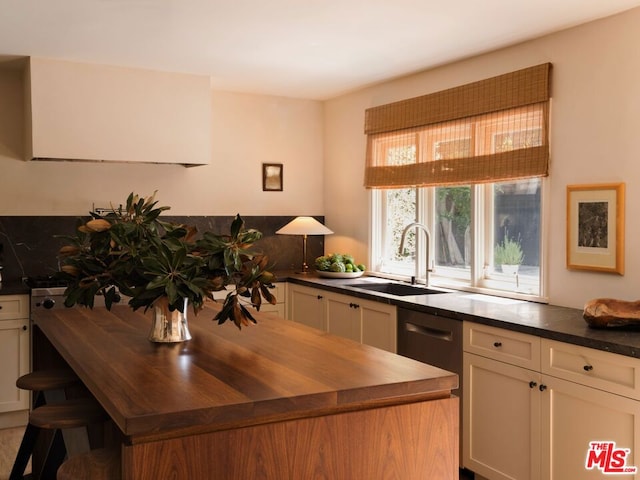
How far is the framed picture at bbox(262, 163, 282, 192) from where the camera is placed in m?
6.10

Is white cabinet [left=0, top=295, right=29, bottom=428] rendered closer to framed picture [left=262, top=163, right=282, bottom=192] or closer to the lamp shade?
the lamp shade

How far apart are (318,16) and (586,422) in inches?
95.9

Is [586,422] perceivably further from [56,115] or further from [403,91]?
[56,115]

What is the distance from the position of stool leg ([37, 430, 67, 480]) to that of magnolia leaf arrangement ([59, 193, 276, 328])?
1.14 metres

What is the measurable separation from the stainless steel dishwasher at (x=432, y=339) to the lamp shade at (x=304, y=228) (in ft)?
5.63

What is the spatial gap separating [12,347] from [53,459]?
1624 millimetres

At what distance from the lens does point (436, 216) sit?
5043 mm

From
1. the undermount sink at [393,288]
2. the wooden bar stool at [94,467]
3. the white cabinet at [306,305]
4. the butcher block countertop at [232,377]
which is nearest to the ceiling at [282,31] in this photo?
the undermount sink at [393,288]

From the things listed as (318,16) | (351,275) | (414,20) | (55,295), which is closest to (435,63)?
(414,20)

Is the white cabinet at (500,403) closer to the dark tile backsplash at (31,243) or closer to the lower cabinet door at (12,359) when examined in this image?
the dark tile backsplash at (31,243)

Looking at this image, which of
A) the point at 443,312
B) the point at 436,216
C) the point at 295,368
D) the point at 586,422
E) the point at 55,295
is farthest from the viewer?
the point at 436,216

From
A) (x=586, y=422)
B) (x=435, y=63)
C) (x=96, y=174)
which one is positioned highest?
(x=435, y=63)

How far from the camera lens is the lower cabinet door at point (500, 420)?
337 cm
